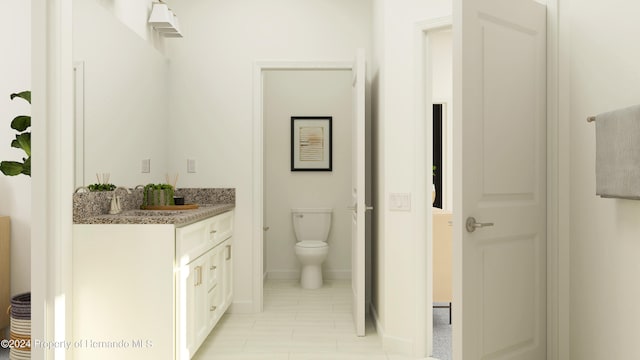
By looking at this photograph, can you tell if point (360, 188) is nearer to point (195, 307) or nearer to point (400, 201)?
point (400, 201)

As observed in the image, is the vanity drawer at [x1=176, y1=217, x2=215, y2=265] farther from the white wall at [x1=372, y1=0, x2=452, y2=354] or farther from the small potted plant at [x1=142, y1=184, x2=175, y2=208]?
the white wall at [x1=372, y1=0, x2=452, y2=354]

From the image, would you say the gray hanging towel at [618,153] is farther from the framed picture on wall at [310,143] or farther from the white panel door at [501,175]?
the framed picture on wall at [310,143]

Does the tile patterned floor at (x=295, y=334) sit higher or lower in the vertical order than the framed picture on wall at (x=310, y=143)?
lower

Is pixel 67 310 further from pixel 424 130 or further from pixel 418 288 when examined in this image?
pixel 424 130

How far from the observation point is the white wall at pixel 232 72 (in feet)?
13.0

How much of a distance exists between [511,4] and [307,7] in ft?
7.35

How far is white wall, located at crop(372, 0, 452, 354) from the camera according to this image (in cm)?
297

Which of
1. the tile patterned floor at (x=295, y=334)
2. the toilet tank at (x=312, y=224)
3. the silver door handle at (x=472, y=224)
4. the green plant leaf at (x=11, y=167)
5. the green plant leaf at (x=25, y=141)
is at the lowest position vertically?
the tile patterned floor at (x=295, y=334)

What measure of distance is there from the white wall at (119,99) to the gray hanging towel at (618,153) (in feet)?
8.50

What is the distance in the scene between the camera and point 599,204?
1940 mm

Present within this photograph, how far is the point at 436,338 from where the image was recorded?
3293 mm

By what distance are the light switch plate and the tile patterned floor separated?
38.0 inches

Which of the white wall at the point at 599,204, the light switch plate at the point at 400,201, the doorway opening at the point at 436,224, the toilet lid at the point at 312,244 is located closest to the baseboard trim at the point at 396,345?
the doorway opening at the point at 436,224

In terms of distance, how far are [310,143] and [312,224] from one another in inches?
Result: 36.9
